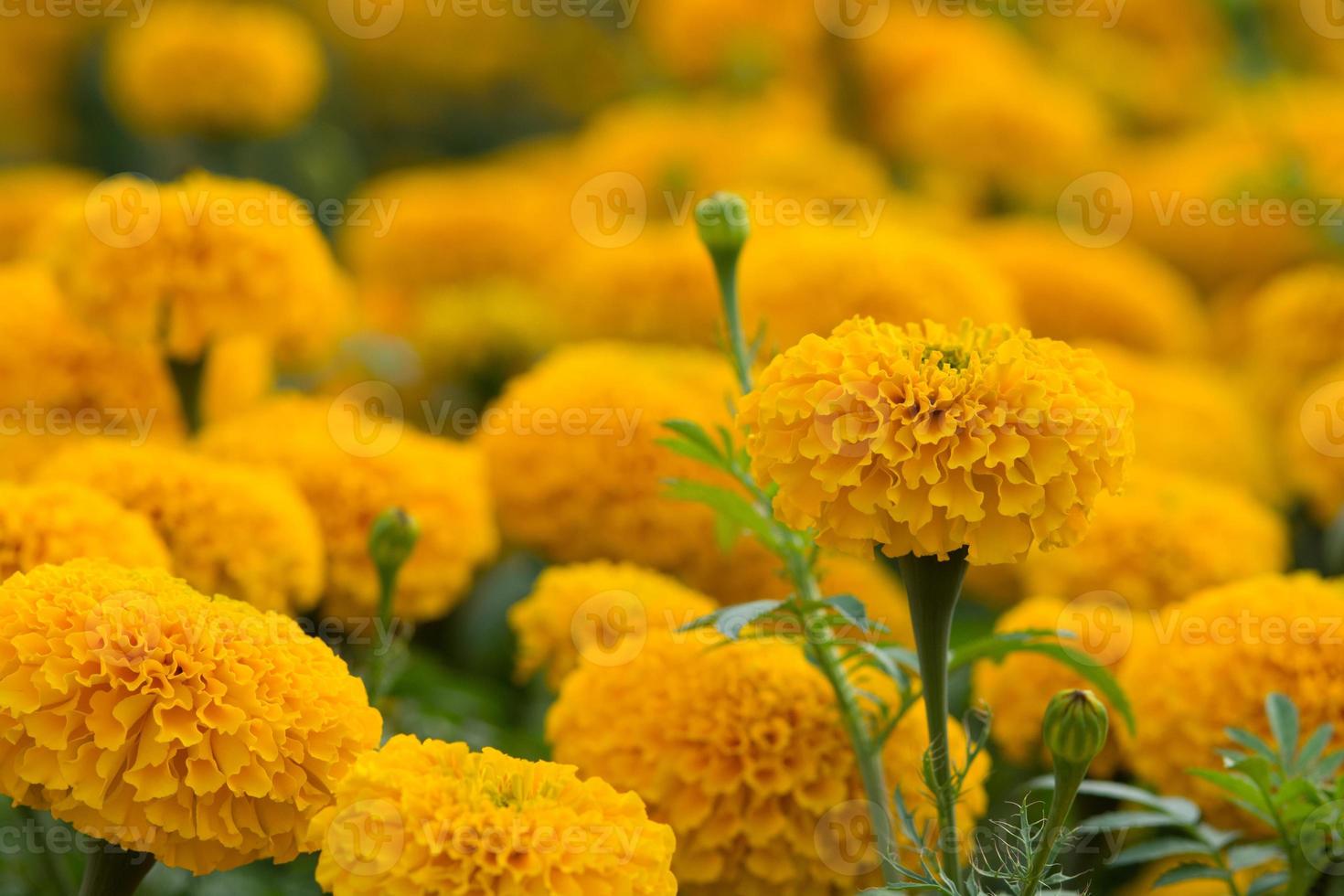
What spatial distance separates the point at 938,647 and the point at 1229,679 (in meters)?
0.37

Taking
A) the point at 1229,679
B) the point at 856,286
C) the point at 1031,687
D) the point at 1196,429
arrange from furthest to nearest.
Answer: the point at 1196,429, the point at 856,286, the point at 1031,687, the point at 1229,679

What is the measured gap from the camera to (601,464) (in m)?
1.61

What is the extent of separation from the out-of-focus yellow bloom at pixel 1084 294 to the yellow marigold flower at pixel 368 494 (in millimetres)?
985

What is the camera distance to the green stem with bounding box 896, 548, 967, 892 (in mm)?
1005

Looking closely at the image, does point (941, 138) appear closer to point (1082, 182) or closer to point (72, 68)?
point (1082, 182)

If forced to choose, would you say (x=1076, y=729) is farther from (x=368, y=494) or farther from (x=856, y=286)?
(x=856, y=286)

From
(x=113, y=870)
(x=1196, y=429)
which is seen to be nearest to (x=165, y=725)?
(x=113, y=870)

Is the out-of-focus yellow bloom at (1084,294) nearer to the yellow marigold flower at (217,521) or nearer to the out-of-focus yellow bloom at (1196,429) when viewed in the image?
the out-of-focus yellow bloom at (1196,429)

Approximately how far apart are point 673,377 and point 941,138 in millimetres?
1088

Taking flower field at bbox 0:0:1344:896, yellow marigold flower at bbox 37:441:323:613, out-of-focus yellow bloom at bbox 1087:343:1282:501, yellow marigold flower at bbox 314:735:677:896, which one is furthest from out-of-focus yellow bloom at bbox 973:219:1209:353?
yellow marigold flower at bbox 314:735:677:896

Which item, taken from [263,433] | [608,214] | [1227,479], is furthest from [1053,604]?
[608,214]

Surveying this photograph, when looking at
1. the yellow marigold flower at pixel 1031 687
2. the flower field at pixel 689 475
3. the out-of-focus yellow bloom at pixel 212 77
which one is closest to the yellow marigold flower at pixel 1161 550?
the flower field at pixel 689 475

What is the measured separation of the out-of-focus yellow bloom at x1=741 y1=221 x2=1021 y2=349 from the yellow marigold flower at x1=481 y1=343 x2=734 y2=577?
0.15 meters

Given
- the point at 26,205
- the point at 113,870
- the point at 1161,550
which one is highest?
the point at 26,205
